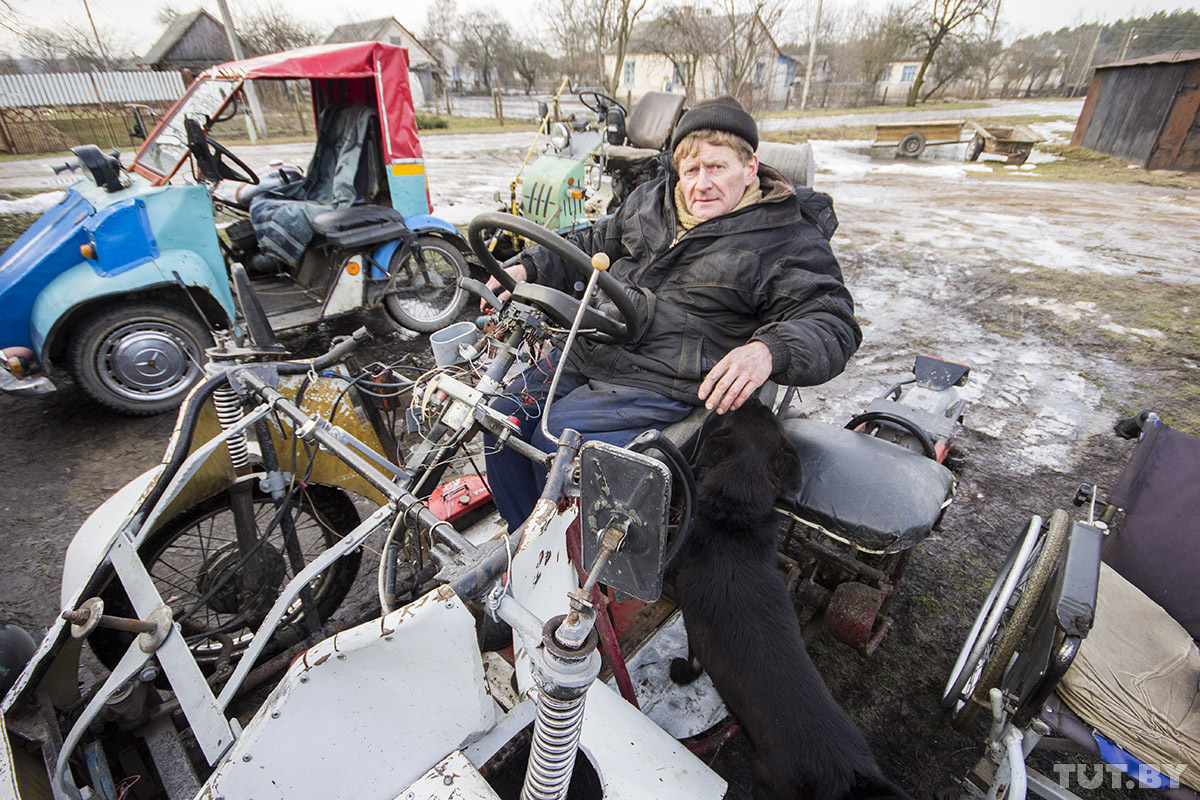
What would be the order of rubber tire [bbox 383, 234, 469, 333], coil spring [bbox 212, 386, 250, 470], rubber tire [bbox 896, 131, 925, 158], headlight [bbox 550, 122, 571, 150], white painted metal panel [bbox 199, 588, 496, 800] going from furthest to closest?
rubber tire [bbox 896, 131, 925, 158]
headlight [bbox 550, 122, 571, 150]
rubber tire [bbox 383, 234, 469, 333]
coil spring [bbox 212, 386, 250, 470]
white painted metal panel [bbox 199, 588, 496, 800]

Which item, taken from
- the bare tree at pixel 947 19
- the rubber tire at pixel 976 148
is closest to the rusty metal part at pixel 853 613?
the rubber tire at pixel 976 148

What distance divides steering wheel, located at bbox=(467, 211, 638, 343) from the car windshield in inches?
160

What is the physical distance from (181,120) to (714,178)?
4606 millimetres

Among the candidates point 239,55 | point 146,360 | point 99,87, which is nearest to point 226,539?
point 146,360

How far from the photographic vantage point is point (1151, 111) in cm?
1420

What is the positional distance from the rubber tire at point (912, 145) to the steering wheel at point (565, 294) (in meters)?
17.3

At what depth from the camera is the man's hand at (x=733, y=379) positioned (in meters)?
1.67

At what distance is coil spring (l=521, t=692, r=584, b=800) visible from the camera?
96 centimetres

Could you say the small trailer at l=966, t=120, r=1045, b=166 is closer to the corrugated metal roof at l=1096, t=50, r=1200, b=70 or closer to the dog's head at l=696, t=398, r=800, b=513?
the corrugated metal roof at l=1096, t=50, r=1200, b=70

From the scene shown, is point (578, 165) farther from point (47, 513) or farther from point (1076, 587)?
point (1076, 587)

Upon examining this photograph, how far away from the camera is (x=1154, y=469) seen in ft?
6.09

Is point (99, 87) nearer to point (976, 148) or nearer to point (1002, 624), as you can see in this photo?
point (1002, 624)

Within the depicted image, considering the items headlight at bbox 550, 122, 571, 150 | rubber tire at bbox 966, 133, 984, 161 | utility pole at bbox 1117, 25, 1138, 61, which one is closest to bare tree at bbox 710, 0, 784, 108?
rubber tire at bbox 966, 133, 984, 161

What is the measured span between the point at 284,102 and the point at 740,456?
94.2 feet
